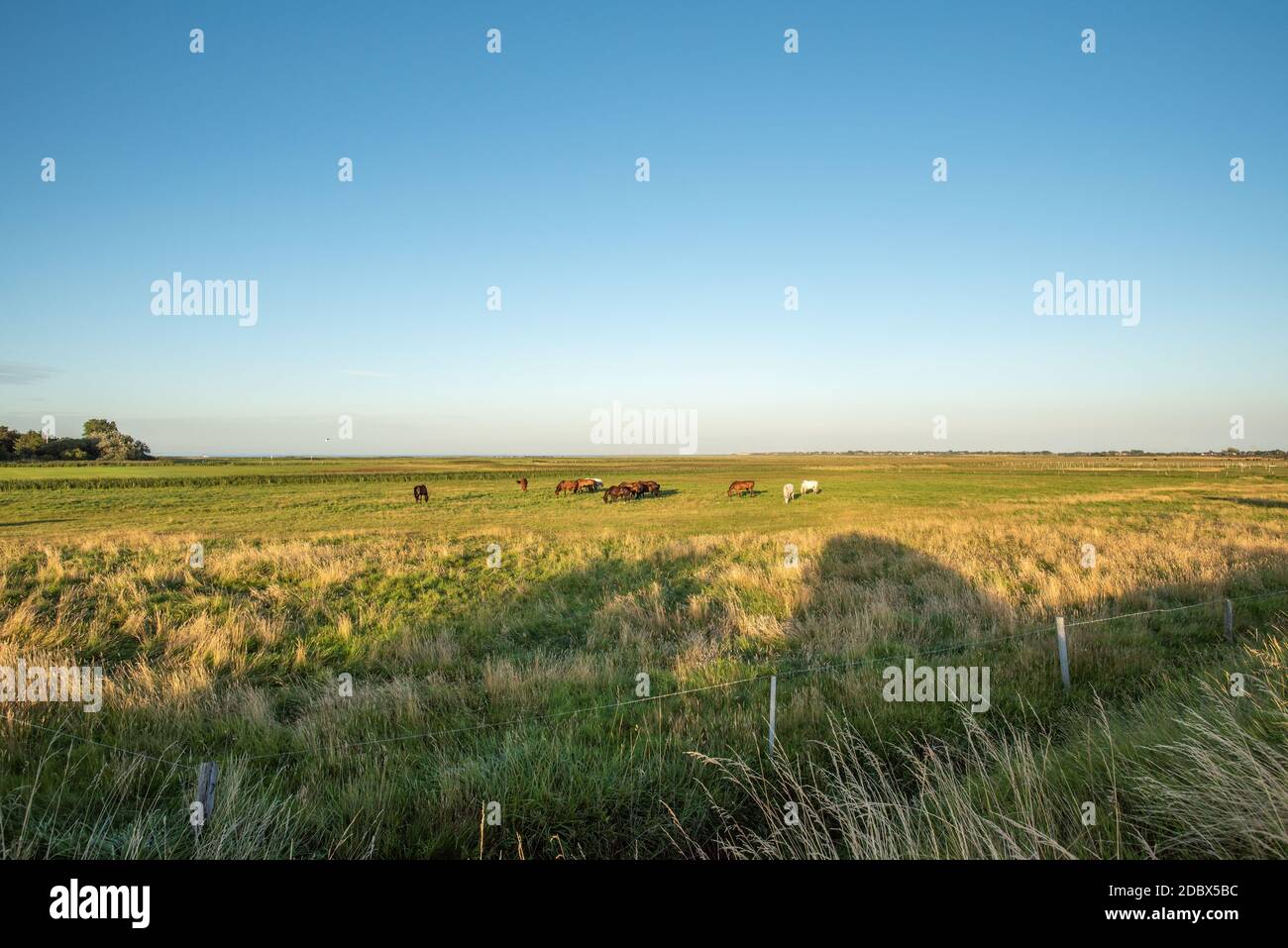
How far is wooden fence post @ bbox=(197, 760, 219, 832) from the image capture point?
3.13 meters

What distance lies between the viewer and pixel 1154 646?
756cm

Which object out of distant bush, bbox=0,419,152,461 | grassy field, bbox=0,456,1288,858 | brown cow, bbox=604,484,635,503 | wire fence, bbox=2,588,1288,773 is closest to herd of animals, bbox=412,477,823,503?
brown cow, bbox=604,484,635,503

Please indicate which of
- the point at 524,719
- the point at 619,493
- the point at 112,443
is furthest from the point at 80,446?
the point at 524,719

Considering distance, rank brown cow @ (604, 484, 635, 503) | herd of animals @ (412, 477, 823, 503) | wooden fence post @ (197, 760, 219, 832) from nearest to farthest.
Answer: wooden fence post @ (197, 760, 219, 832)
brown cow @ (604, 484, 635, 503)
herd of animals @ (412, 477, 823, 503)

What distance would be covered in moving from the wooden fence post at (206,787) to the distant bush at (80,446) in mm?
126357

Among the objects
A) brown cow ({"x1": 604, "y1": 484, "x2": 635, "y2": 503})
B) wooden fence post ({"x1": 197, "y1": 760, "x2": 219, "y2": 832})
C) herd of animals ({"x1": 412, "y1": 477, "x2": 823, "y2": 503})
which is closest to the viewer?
wooden fence post ({"x1": 197, "y1": 760, "x2": 219, "y2": 832})

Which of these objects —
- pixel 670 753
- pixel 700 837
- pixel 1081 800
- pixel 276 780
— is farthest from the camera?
pixel 670 753

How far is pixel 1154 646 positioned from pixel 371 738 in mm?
9828

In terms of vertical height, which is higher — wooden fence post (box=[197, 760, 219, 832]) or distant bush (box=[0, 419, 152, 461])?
distant bush (box=[0, 419, 152, 461])

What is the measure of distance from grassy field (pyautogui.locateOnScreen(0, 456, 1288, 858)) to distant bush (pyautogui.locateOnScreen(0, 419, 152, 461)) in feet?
361

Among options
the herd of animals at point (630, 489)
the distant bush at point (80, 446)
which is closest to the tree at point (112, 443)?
the distant bush at point (80, 446)

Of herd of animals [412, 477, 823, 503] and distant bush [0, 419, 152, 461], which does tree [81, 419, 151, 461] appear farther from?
herd of animals [412, 477, 823, 503]
